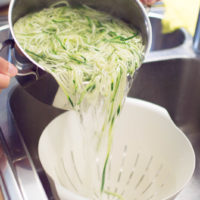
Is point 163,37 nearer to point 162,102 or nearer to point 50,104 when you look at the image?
point 162,102

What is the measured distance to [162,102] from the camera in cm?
101

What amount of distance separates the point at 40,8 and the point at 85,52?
18 centimetres

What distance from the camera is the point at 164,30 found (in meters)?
1.11

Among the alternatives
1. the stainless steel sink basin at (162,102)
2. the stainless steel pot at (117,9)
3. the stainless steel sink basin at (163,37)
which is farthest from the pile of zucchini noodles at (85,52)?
the stainless steel sink basin at (163,37)

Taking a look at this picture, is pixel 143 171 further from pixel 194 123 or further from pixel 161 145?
pixel 194 123

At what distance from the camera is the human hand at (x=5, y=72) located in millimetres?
566

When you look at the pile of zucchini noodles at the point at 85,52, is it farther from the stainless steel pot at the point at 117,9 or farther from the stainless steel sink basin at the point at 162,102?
the stainless steel sink basin at the point at 162,102

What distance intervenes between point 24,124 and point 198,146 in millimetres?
526

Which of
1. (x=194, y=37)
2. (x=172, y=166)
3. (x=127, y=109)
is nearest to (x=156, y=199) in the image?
(x=172, y=166)

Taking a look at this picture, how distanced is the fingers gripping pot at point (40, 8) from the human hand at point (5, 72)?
35 millimetres

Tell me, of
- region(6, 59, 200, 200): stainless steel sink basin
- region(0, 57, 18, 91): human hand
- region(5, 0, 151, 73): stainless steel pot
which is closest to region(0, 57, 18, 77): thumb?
region(0, 57, 18, 91): human hand

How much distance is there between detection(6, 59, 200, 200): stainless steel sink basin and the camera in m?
0.86

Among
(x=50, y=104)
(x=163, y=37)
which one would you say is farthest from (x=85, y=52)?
(x=163, y=37)

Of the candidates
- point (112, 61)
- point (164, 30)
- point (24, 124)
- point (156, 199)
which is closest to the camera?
point (112, 61)
